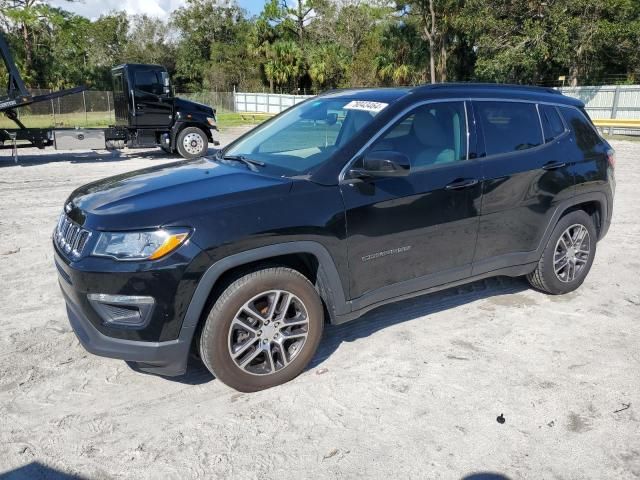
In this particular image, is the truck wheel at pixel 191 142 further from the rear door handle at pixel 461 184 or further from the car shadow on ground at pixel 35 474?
the car shadow on ground at pixel 35 474

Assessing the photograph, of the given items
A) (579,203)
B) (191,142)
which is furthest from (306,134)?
(191,142)

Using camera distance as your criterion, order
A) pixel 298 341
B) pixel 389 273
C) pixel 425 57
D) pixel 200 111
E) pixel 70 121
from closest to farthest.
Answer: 1. pixel 298 341
2. pixel 389 273
3. pixel 200 111
4. pixel 70 121
5. pixel 425 57

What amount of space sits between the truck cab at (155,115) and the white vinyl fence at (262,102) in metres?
22.1

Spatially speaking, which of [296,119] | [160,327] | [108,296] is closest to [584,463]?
[160,327]

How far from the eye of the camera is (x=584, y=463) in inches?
111

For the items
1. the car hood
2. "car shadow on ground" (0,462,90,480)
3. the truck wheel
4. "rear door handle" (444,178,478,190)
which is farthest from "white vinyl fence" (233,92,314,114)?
"car shadow on ground" (0,462,90,480)

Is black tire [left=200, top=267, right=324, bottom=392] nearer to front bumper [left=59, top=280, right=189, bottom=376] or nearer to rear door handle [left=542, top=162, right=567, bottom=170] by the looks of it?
front bumper [left=59, top=280, right=189, bottom=376]

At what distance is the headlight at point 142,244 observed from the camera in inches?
117

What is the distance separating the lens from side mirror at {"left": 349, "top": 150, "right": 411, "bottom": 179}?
345cm

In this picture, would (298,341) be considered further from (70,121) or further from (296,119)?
(70,121)

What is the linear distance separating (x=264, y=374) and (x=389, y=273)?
3.55 ft

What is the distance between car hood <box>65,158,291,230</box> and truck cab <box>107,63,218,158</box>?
1084 centimetres

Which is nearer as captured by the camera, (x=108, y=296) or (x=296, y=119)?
(x=108, y=296)

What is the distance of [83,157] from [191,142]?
3268 mm
